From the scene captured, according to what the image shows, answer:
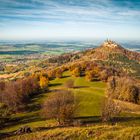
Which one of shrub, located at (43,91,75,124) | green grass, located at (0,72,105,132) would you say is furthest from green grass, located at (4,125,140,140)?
green grass, located at (0,72,105,132)

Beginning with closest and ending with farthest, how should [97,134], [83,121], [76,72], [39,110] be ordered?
[97,134]
[83,121]
[39,110]
[76,72]

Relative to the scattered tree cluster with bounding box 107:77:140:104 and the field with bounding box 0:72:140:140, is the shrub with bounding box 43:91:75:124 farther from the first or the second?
the scattered tree cluster with bounding box 107:77:140:104

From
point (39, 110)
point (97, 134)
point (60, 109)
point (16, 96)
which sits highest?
point (97, 134)

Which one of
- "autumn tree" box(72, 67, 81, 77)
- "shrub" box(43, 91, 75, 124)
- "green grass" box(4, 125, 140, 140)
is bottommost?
"autumn tree" box(72, 67, 81, 77)

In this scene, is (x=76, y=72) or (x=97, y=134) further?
(x=76, y=72)

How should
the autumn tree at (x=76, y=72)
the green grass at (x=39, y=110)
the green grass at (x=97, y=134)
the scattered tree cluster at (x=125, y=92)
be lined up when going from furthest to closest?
the autumn tree at (x=76, y=72)
the scattered tree cluster at (x=125, y=92)
the green grass at (x=39, y=110)
the green grass at (x=97, y=134)

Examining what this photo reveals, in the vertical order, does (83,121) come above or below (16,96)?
above

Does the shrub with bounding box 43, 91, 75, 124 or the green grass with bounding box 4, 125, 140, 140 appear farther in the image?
the shrub with bounding box 43, 91, 75, 124

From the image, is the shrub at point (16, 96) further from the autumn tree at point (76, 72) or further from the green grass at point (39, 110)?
the autumn tree at point (76, 72)

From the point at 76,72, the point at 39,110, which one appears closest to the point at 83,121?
the point at 39,110

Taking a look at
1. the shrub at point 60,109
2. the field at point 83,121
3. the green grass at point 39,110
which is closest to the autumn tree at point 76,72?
the field at point 83,121

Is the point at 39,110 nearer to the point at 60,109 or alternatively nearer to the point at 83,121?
the point at 60,109

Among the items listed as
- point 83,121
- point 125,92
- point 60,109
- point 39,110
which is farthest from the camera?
point 125,92

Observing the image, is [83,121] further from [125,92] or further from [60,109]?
[125,92]
